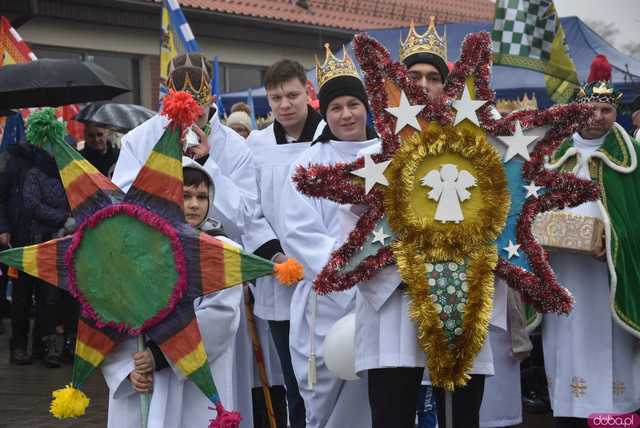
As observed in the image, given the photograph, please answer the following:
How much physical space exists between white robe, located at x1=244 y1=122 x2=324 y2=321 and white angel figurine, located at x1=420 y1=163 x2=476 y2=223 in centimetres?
185

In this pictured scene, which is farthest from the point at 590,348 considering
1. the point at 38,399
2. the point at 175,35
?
the point at 175,35

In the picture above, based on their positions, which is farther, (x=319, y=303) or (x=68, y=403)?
(x=319, y=303)

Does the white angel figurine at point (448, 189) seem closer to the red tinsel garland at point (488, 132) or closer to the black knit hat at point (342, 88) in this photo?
the red tinsel garland at point (488, 132)

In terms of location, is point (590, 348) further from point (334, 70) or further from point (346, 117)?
point (334, 70)

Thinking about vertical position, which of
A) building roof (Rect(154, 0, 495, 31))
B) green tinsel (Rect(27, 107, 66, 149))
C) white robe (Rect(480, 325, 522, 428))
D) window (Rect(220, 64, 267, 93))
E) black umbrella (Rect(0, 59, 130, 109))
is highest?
building roof (Rect(154, 0, 495, 31))

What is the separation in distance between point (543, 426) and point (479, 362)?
138 inches

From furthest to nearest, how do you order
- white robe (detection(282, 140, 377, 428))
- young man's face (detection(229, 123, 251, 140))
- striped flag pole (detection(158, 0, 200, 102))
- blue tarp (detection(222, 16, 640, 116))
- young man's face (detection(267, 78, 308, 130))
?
blue tarp (detection(222, 16, 640, 116)) → striped flag pole (detection(158, 0, 200, 102)) → young man's face (detection(229, 123, 251, 140)) → young man's face (detection(267, 78, 308, 130)) → white robe (detection(282, 140, 377, 428))

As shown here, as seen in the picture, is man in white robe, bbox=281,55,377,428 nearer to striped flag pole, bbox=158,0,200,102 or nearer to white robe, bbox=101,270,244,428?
white robe, bbox=101,270,244,428

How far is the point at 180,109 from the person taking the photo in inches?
156

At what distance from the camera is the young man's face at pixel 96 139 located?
32.2ft

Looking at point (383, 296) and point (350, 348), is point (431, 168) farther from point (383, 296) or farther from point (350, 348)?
point (350, 348)

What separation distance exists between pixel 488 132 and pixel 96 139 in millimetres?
6400

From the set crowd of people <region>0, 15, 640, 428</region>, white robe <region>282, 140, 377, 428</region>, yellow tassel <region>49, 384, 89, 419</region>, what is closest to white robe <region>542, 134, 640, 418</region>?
crowd of people <region>0, 15, 640, 428</region>

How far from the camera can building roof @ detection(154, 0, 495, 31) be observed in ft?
61.3
